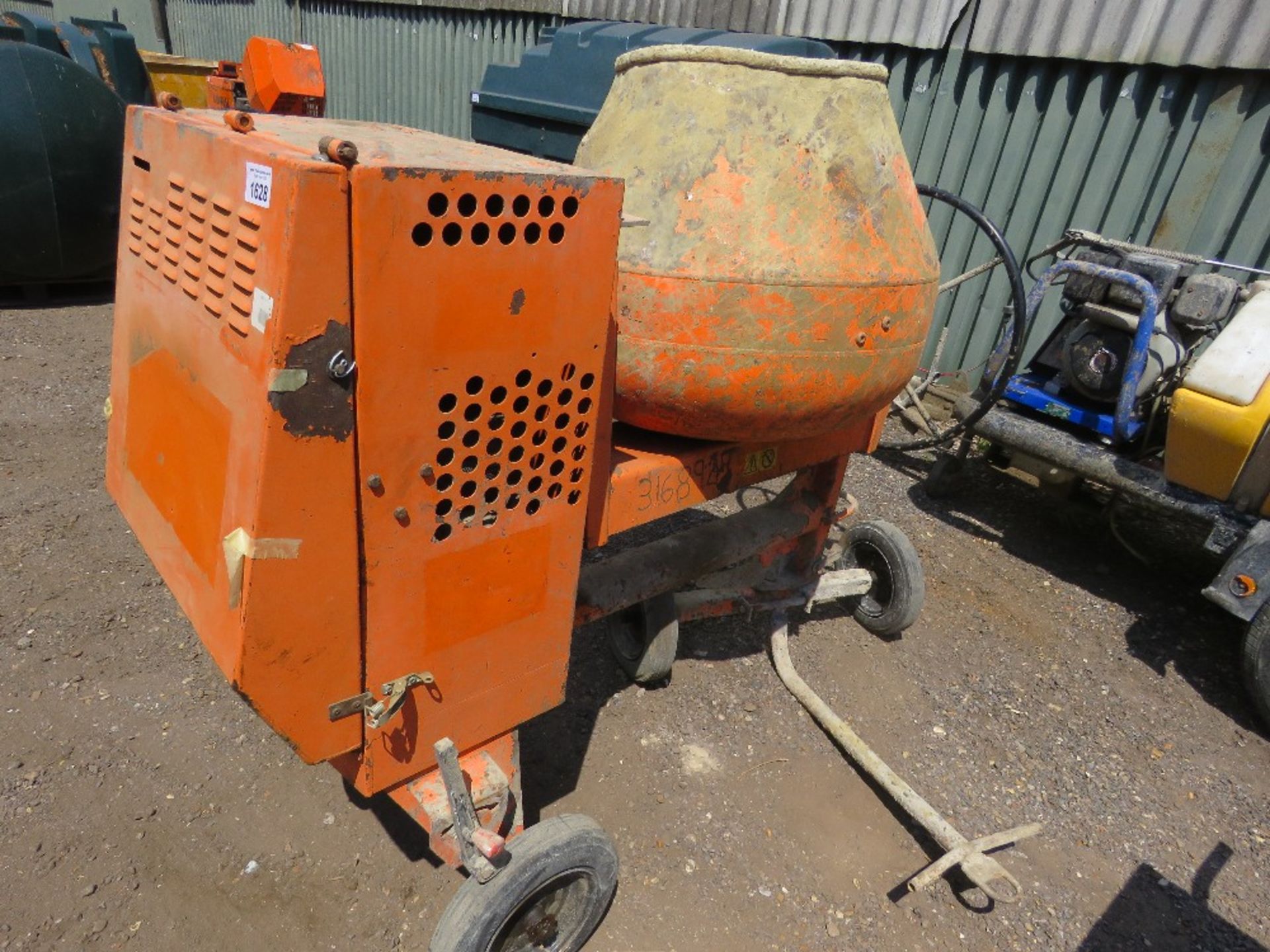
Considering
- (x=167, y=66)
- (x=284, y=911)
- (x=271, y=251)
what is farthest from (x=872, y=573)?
(x=167, y=66)

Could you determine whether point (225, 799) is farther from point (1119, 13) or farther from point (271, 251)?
point (1119, 13)

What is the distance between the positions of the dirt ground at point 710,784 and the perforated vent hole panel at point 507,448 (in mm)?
1336

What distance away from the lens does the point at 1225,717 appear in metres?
3.38

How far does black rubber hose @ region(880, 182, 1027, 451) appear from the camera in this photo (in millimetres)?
2929

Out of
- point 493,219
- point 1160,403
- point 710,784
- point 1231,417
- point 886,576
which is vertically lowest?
point 710,784

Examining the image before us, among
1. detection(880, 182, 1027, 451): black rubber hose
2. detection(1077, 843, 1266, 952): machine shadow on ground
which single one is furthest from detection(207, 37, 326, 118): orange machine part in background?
detection(1077, 843, 1266, 952): machine shadow on ground

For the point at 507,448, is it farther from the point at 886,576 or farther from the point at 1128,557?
the point at 1128,557

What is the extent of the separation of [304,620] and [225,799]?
4.70 feet

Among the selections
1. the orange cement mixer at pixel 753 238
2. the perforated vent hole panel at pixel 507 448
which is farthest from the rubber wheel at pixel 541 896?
the orange cement mixer at pixel 753 238

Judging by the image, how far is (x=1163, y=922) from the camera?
2.46 m

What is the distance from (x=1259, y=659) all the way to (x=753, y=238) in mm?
2926

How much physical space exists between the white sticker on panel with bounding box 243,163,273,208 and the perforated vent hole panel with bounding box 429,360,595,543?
43 cm

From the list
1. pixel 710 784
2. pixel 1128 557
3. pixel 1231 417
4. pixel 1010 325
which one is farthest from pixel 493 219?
pixel 1128 557

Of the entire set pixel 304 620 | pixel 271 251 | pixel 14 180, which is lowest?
pixel 14 180
